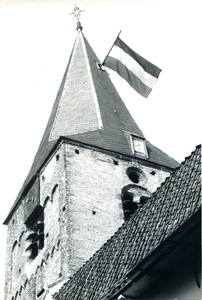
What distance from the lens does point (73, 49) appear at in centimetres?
2669

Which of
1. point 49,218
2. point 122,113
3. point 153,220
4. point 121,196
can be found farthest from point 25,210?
point 153,220

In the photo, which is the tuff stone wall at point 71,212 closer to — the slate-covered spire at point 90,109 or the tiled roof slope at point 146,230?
the slate-covered spire at point 90,109

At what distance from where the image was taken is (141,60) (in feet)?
47.1

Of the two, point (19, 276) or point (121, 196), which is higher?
point (121, 196)

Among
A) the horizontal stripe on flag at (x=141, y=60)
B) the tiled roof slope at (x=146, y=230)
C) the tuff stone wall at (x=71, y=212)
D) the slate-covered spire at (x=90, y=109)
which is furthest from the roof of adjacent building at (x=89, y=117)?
the tiled roof slope at (x=146, y=230)

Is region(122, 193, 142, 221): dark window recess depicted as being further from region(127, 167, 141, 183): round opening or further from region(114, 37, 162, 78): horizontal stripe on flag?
region(114, 37, 162, 78): horizontal stripe on flag

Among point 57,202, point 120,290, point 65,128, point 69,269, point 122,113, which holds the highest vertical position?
point 122,113

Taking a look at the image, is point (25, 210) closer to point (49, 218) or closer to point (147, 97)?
point (49, 218)

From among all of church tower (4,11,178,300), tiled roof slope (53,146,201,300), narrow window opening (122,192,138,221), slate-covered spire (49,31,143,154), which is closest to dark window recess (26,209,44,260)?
church tower (4,11,178,300)

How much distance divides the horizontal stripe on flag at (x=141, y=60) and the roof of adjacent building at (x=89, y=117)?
19.0 feet

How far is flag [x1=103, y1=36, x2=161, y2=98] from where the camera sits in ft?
46.3

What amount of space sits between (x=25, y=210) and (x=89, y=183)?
10.5 ft

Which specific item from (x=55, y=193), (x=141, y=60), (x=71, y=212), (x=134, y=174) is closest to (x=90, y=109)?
Result: (x=134, y=174)

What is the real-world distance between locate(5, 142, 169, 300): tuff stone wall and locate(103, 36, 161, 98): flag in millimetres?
5102
